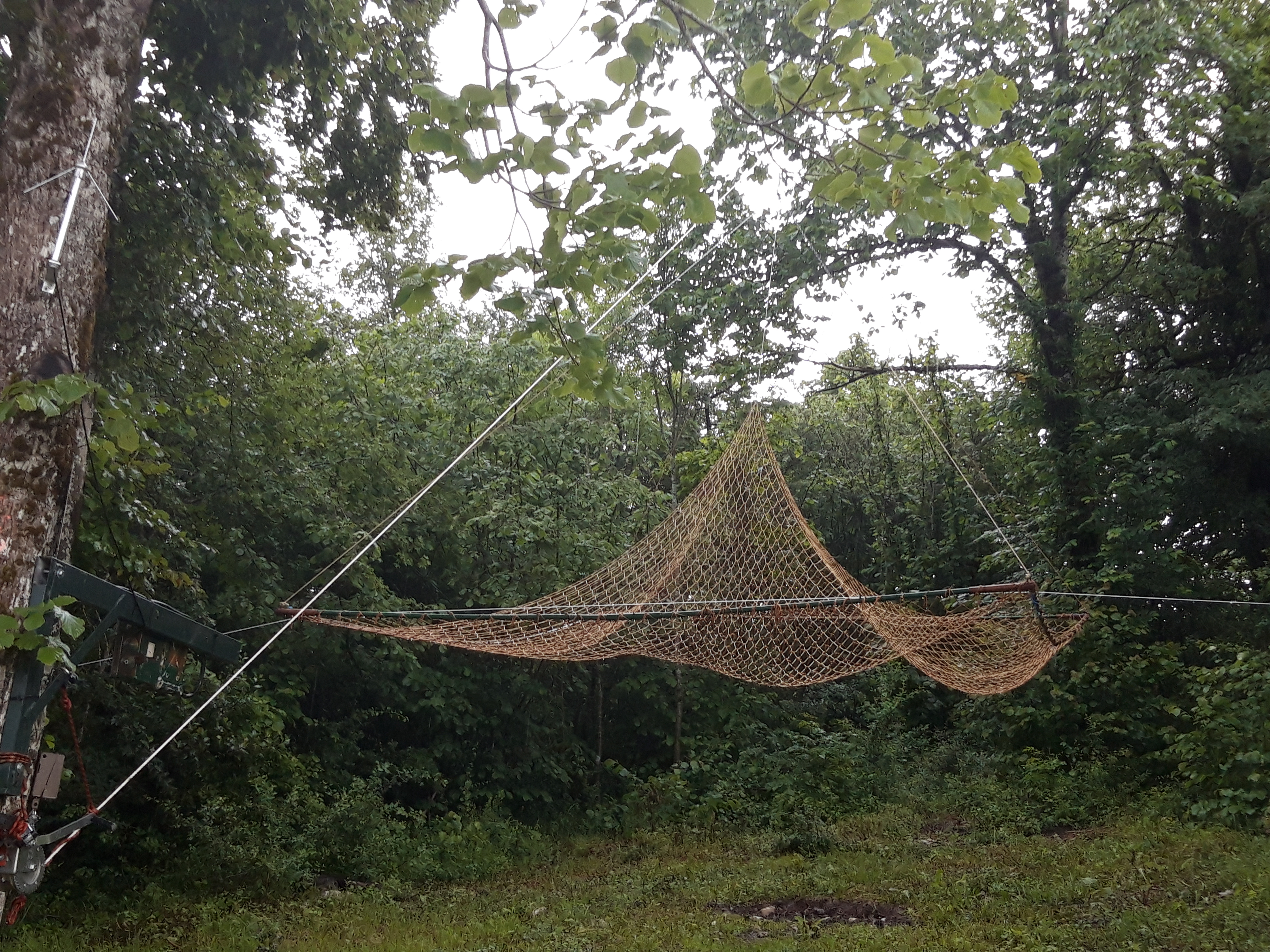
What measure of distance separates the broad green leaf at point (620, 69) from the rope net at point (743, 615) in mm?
2422

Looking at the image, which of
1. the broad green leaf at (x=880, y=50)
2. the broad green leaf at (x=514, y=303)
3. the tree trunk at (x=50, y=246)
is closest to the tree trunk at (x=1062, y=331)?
the broad green leaf at (x=880, y=50)

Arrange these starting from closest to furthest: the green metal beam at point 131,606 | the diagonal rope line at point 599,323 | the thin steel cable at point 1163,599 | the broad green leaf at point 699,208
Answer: the green metal beam at point 131,606 → the broad green leaf at point 699,208 → the diagonal rope line at point 599,323 → the thin steel cable at point 1163,599

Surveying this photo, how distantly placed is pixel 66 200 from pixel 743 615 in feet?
9.89

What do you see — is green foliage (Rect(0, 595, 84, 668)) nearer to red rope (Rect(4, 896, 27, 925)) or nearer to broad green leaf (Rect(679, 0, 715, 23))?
red rope (Rect(4, 896, 27, 925))

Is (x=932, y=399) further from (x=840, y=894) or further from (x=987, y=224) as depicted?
(x=987, y=224)

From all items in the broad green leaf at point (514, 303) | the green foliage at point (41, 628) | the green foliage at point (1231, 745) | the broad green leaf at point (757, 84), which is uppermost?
the broad green leaf at point (757, 84)

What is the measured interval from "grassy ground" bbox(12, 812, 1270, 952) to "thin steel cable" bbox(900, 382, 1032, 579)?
1.43 metres

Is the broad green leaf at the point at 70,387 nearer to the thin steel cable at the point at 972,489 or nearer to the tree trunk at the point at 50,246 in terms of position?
the tree trunk at the point at 50,246

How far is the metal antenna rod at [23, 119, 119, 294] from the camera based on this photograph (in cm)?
211

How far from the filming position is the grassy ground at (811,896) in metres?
3.59

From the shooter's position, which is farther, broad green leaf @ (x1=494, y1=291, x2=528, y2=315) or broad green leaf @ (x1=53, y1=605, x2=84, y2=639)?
broad green leaf @ (x1=494, y1=291, x2=528, y2=315)

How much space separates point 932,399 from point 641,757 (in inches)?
215

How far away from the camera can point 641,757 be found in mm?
8203

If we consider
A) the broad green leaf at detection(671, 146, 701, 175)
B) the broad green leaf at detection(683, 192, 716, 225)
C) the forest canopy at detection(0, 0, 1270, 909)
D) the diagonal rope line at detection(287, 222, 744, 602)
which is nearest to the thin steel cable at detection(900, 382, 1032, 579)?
the forest canopy at detection(0, 0, 1270, 909)
